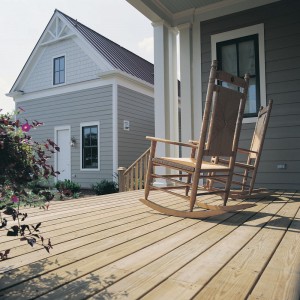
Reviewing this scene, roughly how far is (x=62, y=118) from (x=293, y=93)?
7425 mm

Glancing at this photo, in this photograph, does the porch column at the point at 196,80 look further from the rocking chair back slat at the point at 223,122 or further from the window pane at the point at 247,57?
the rocking chair back slat at the point at 223,122

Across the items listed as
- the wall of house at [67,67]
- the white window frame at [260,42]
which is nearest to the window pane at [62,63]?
the wall of house at [67,67]

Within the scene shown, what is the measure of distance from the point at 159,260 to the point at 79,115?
8.63 m

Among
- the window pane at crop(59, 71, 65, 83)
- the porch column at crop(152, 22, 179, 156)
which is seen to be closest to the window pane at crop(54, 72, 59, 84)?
the window pane at crop(59, 71, 65, 83)

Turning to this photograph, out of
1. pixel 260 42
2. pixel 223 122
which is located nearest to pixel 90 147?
pixel 260 42

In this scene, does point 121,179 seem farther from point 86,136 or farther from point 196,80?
point 86,136

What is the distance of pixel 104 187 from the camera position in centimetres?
819

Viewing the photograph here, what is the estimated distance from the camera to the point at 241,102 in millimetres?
2617

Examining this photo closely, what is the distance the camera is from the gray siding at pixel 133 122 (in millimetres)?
9023

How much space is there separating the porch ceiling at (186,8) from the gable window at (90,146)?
194 inches

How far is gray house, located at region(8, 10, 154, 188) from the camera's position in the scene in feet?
29.3

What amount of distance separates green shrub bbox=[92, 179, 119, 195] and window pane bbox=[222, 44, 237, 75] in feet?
15.5

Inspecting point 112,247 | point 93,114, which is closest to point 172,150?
point 112,247

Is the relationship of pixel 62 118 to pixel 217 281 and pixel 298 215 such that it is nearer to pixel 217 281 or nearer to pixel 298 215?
A: pixel 298 215
